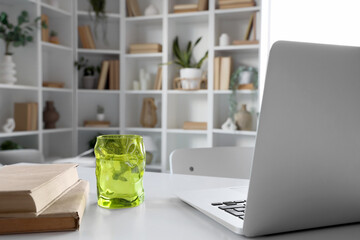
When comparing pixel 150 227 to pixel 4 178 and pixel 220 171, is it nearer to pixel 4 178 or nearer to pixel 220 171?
pixel 4 178

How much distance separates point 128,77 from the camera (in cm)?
393

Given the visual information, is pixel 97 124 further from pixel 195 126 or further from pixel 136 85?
pixel 195 126

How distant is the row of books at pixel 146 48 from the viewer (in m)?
3.76

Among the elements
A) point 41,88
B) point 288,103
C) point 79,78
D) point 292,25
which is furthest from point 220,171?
point 79,78

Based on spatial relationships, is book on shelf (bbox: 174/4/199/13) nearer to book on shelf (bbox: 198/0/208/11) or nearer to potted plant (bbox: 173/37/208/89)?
book on shelf (bbox: 198/0/208/11)

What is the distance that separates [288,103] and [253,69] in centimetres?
300

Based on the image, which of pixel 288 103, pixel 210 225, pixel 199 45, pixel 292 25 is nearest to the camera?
pixel 288 103

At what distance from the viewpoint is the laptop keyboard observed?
2.05ft

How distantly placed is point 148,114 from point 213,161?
2482 millimetres

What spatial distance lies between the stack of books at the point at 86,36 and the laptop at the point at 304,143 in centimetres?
351

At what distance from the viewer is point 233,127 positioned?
11.3 ft

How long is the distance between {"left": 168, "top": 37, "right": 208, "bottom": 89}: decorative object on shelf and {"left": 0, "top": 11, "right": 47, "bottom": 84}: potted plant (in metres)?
1.27

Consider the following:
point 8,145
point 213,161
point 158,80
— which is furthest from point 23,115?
point 213,161

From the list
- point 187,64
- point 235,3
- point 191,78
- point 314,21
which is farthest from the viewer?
point 187,64
